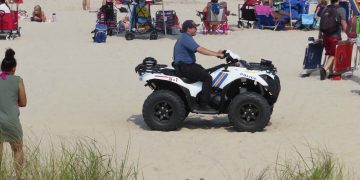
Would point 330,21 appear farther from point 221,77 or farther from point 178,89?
point 178,89

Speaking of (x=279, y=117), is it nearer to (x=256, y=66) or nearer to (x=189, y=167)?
(x=256, y=66)

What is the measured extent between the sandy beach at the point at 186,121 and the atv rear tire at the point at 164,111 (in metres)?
0.15

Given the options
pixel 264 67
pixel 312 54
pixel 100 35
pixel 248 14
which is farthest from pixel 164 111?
pixel 248 14

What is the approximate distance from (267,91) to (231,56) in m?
0.68

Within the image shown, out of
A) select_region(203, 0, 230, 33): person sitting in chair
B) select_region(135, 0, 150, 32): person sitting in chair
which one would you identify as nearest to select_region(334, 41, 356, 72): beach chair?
select_region(203, 0, 230, 33): person sitting in chair

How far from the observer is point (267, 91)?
1085cm

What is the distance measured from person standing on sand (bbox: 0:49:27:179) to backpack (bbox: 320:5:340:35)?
860 cm

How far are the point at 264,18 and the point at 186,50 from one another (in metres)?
14.7

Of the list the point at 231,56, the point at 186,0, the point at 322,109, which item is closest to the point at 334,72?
the point at 322,109

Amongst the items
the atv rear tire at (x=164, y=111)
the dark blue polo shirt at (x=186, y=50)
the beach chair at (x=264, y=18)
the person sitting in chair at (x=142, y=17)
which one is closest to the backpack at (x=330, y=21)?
the dark blue polo shirt at (x=186, y=50)

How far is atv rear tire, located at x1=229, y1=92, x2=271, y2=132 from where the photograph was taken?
34.7 ft

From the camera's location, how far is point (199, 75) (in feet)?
35.0

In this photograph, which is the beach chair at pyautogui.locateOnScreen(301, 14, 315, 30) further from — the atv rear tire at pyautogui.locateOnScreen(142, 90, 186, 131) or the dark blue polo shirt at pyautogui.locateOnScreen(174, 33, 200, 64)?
the atv rear tire at pyautogui.locateOnScreen(142, 90, 186, 131)

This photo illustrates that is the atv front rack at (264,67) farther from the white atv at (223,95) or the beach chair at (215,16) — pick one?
the beach chair at (215,16)
